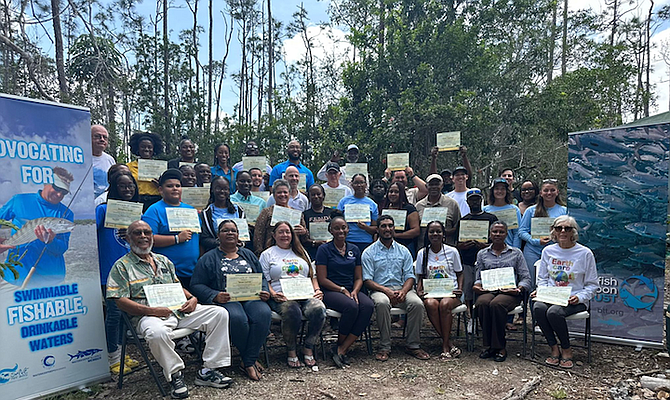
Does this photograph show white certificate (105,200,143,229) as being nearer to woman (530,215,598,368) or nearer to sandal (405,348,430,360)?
sandal (405,348,430,360)

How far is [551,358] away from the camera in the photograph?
17.0 feet

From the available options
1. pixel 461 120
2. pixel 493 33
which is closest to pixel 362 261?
pixel 461 120

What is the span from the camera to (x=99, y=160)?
225 inches

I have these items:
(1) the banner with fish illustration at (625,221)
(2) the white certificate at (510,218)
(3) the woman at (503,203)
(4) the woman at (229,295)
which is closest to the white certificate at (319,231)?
(4) the woman at (229,295)

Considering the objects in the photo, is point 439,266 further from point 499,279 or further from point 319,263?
point 319,263

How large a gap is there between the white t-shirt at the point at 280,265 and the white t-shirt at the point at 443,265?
1.45 metres

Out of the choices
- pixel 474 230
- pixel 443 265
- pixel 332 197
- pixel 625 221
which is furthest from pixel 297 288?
pixel 625 221

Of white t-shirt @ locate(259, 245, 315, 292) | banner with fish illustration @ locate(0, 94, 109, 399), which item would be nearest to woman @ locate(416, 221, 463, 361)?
white t-shirt @ locate(259, 245, 315, 292)

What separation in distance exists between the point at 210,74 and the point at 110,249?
17512 mm

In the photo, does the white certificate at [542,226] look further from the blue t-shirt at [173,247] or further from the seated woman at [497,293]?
the blue t-shirt at [173,247]

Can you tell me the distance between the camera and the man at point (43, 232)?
403cm

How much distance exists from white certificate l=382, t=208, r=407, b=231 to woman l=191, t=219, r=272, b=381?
1.87 m

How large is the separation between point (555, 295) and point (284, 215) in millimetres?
3158

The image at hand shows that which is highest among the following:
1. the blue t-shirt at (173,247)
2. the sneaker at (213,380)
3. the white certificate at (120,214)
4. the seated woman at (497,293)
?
the white certificate at (120,214)
